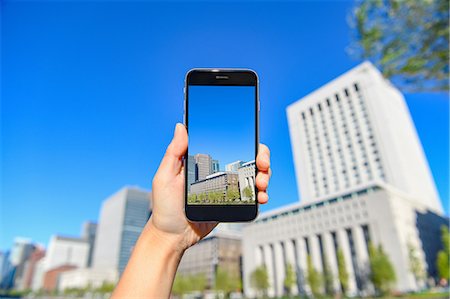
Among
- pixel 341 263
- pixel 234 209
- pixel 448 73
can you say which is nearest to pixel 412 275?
pixel 341 263

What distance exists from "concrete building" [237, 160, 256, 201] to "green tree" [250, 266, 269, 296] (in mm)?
51068

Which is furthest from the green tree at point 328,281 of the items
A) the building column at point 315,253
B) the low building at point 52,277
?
the low building at point 52,277

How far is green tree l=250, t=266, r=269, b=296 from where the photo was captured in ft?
156

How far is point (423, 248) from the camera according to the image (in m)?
49.0

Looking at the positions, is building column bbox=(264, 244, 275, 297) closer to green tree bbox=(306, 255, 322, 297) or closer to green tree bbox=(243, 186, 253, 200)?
green tree bbox=(306, 255, 322, 297)

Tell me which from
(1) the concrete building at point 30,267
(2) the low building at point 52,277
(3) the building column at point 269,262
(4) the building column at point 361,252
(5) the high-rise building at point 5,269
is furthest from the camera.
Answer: (5) the high-rise building at point 5,269

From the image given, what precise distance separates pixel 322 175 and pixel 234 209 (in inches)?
2682

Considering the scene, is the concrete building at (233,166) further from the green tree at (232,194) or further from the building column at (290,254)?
the building column at (290,254)

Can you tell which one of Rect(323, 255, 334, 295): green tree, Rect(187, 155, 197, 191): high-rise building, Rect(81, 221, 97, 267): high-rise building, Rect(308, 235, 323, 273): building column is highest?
Rect(81, 221, 97, 267): high-rise building

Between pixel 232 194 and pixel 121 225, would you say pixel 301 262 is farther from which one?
pixel 121 225

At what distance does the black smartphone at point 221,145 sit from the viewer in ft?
6.11

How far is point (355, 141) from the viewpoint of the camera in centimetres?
6312

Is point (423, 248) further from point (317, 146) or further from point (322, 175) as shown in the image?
point (317, 146)

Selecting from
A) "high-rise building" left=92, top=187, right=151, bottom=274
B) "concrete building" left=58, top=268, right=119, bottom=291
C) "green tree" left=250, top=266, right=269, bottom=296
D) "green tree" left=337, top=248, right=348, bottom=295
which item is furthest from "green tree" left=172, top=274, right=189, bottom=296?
"concrete building" left=58, top=268, right=119, bottom=291
